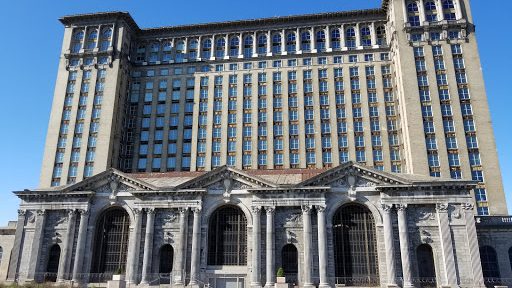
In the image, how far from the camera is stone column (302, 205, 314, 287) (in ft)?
149

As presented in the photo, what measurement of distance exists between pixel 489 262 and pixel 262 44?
59.9m

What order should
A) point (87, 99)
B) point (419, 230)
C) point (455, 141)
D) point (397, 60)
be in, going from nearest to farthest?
point (419, 230) < point (455, 141) < point (397, 60) < point (87, 99)

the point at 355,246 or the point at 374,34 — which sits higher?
the point at 374,34

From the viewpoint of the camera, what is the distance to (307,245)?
4638cm

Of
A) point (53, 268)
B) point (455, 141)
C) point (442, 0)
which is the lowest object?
point (53, 268)

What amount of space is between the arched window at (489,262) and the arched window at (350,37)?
4819cm

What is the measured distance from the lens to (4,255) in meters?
64.2

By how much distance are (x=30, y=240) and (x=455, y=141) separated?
217 ft

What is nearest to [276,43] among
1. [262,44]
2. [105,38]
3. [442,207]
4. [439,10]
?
[262,44]

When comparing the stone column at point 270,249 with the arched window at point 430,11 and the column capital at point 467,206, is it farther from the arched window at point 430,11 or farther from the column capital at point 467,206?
the arched window at point 430,11

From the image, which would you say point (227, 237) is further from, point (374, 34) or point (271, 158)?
point (374, 34)

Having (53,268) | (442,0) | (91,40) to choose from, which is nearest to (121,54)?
(91,40)

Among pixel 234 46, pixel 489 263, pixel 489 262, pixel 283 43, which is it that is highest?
pixel 234 46

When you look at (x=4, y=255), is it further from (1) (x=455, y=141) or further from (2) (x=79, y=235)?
(1) (x=455, y=141)
